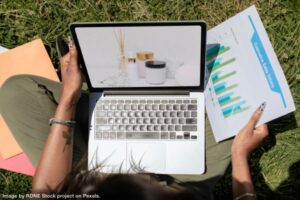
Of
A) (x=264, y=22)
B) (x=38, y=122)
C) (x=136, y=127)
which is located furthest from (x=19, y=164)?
(x=264, y=22)

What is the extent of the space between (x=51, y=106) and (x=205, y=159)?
1.81 feet

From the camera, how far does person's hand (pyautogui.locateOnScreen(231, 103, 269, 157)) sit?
1233 millimetres

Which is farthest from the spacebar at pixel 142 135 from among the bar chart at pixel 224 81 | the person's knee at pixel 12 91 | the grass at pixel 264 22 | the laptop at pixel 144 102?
the grass at pixel 264 22

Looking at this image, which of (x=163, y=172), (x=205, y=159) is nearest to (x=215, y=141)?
(x=205, y=159)

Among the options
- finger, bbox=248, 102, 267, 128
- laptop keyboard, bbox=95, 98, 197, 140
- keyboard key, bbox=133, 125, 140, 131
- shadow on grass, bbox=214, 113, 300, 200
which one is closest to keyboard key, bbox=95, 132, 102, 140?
laptop keyboard, bbox=95, 98, 197, 140

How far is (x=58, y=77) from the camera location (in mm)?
1632

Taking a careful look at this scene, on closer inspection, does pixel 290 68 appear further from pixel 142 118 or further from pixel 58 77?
pixel 58 77

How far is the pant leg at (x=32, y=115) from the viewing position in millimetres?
1345

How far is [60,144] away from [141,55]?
0.39 metres

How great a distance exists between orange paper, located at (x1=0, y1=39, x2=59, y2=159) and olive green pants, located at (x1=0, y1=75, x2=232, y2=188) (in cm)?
23

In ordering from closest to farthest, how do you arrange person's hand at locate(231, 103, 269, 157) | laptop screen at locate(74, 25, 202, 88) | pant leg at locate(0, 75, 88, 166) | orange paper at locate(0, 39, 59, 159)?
laptop screen at locate(74, 25, 202, 88), person's hand at locate(231, 103, 269, 157), pant leg at locate(0, 75, 88, 166), orange paper at locate(0, 39, 59, 159)

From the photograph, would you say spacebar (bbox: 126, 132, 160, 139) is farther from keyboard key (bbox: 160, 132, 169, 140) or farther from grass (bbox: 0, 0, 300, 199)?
grass (bbox: 0, 0, 300, 199)

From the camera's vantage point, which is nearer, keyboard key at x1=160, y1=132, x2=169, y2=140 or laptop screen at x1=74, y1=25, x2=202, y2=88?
laptop screen at x1=74, y1=25, x2=202, y2=88

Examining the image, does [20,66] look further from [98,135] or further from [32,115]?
[98,135]
